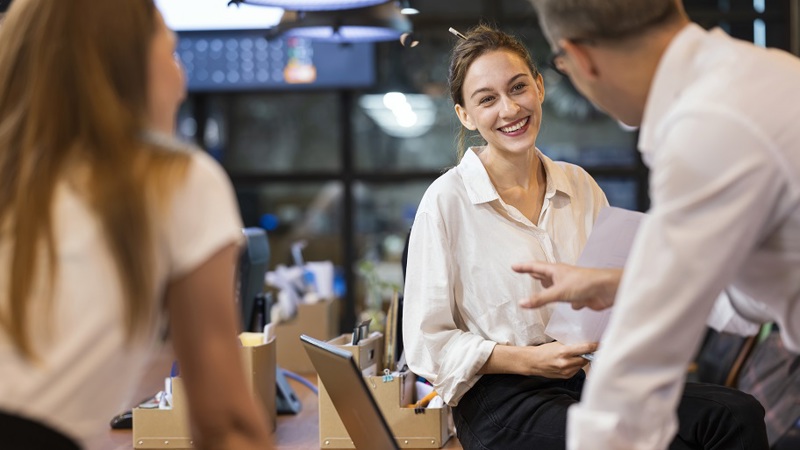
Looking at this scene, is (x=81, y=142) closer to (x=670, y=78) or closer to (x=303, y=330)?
(x=670, y=78)

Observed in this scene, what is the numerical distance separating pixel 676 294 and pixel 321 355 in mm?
921

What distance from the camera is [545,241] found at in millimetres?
2330

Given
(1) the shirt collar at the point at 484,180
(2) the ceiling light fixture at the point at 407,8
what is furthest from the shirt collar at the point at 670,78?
(2) the ceiling light fixture at the point at 407,8

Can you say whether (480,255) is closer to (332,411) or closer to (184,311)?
(332,411)

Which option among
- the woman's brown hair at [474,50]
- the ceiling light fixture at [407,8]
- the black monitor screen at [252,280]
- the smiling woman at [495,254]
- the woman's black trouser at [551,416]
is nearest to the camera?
the woman's black trouser at [551,416]

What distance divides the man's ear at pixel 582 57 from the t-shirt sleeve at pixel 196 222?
0.53 metres

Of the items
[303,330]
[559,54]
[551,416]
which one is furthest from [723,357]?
[559,54]

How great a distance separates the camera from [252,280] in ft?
10.3

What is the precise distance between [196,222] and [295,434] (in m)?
1.53

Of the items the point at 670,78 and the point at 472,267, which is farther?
the point at 472,267

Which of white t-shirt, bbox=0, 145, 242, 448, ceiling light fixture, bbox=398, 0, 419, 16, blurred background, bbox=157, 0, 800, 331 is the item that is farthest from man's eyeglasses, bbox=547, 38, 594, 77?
blurred background, bbox=157, 0, 800, 331

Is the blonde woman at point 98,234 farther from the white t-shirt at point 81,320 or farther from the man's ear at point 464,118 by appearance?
the man's ear at point 464,118

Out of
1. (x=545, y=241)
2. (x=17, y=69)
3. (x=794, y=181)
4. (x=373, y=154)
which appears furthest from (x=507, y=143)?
(x=373, y=154)

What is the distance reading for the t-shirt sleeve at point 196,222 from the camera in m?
1.12
